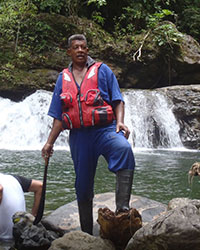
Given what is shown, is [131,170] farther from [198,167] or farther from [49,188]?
[49,188]

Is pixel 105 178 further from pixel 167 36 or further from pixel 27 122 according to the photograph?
pixel 167 36

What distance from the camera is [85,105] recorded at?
8.91ft

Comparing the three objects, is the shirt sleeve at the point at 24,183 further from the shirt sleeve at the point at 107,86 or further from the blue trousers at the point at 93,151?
the shirt sleeve at the point at 107,86

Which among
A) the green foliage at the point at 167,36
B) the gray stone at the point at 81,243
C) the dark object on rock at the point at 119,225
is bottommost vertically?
the gray stone at the point at 81,243

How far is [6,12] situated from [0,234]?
1295cm

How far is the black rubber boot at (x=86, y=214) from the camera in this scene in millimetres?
2889

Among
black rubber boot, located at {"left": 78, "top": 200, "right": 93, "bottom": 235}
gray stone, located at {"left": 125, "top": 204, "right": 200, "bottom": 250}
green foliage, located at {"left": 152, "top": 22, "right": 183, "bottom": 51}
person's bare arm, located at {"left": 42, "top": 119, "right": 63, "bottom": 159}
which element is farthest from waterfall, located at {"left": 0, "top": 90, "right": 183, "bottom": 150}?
gray stone, located at {"left": 125, "top": 204, "right": 200, "bottom": 250}

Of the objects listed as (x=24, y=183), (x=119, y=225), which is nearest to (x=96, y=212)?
(x=24, y=183)

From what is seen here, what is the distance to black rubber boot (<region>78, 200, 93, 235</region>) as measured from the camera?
2.89 meters

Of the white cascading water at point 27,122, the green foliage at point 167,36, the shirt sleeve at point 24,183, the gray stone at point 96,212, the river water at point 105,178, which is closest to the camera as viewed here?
the gray stone at point 96,212

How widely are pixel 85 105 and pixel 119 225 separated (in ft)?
3.11

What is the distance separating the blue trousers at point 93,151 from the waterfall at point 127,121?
8589 mm

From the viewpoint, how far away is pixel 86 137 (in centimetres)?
277

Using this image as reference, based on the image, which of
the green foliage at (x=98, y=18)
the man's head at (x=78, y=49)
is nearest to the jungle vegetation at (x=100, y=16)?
the green foliage at (x=98, y=18)
